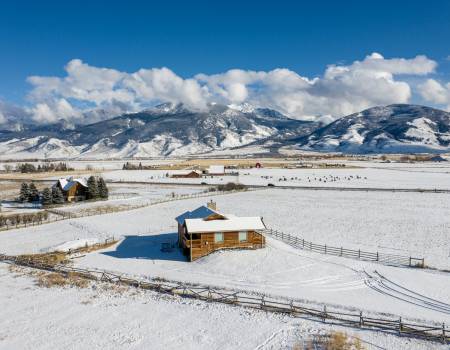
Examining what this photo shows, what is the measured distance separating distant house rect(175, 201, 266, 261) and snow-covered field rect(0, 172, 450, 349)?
3.84 feet

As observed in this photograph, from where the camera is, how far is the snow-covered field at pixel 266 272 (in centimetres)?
2238

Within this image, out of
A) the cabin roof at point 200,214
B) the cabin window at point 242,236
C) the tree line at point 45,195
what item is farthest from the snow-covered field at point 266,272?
the tree line at point 45,195

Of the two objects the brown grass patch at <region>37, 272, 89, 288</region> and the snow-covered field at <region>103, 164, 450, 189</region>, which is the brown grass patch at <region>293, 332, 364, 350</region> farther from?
the snow-covered field at <region>103, 164, 450, 189</region>

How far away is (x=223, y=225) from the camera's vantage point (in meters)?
36.7

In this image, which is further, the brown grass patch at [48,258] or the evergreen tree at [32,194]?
the evergreen tree at [32,194]

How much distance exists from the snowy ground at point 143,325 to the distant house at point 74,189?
160ft

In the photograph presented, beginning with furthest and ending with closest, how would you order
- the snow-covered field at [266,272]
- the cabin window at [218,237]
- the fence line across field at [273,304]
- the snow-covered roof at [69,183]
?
the snow-covered roof at [69,183] < the cabin window at [218,237] < the snow-covered field at [266,272] < the fence line across field at [273,304]

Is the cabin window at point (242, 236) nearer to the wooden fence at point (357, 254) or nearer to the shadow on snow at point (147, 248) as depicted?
the wooden fence at point (357, 254)

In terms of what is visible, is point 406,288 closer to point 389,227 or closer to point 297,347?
point 297,347

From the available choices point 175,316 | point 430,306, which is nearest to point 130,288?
point 175,316

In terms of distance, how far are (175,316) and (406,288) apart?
52.5 ft

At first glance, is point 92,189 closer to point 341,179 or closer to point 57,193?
point 57,193

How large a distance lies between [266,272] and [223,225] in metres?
7.02

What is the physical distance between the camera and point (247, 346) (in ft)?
67.8
